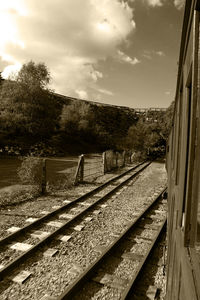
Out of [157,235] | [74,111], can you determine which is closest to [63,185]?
[157,235]

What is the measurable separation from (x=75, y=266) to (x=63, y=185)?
6.66 m

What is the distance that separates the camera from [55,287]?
3.85 m

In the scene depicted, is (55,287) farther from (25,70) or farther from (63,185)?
(25,70)

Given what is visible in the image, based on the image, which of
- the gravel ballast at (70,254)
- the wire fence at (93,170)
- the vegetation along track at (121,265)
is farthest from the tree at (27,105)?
the vegetation along track at (121,265)

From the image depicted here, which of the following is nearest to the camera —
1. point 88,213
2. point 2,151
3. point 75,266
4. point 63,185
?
point 75,266

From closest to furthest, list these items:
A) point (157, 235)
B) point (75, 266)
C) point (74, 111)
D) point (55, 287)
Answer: point (55, 287) → point (75, 266) → point (157, 235) → point (74, 111)

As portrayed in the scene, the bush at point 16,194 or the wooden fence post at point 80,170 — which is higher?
the wooden fence post at point 80,170

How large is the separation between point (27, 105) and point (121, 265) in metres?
29.8

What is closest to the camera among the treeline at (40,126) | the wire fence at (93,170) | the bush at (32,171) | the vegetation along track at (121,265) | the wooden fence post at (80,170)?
the vegetation along track at (121,265)

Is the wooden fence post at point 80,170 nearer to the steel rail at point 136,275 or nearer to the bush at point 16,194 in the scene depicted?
the bush at point 16,194

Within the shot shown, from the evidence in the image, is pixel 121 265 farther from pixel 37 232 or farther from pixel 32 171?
pixel 32 171

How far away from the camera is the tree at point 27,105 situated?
101 ft

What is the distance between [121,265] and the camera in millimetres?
4613

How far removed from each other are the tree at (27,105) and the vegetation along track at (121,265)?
27698 millimetres
